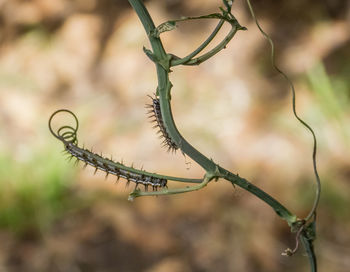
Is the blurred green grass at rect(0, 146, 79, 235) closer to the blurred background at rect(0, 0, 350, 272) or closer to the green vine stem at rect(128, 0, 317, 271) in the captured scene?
the blurred background at rect(0, 0, 350, 272)

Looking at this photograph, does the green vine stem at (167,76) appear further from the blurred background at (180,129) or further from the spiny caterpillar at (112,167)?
the blurred background at (180,129)

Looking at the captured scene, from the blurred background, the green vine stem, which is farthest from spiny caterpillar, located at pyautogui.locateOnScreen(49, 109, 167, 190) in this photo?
the blurred background

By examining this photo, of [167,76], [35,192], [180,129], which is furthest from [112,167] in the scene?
[180,129]

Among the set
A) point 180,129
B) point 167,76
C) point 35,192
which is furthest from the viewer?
point 180,129

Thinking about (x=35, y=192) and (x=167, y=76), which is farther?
(x=35, y=192)

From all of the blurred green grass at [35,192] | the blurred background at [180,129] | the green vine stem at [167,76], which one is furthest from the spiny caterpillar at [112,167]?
the blurred green grass at [35,192]

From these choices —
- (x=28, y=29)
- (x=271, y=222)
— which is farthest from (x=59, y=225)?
(x=28, y=29)

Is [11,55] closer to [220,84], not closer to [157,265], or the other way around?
[220,84]

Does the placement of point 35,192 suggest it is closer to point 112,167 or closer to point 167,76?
point 112,167
